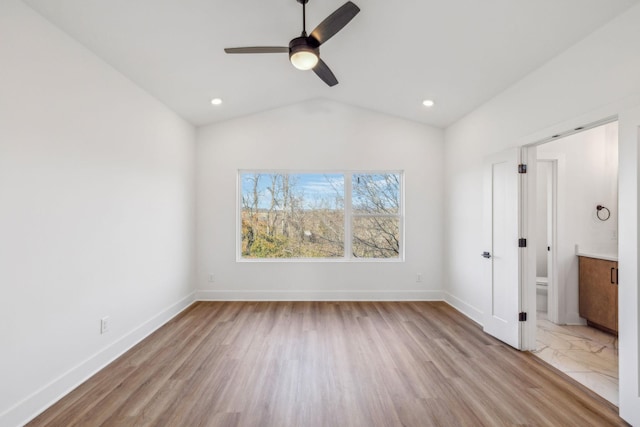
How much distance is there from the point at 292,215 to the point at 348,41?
2626 mm

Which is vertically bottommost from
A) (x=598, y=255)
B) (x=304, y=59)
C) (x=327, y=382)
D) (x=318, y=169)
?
(x=327, y=382)

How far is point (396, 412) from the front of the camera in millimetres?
1984

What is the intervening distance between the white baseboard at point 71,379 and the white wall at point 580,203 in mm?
4919

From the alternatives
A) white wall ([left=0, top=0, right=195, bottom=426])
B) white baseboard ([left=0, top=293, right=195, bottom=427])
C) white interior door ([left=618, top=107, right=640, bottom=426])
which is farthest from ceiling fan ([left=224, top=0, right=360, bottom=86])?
white baseboard ([left=0, top=293, right=195, bottom=427])

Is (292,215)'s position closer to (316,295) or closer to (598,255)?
(316,295)

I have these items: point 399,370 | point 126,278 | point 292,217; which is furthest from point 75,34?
point 399,370

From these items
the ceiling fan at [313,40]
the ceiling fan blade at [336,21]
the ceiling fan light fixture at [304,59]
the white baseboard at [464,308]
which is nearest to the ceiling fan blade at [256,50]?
the ceiling fan at [313,40]

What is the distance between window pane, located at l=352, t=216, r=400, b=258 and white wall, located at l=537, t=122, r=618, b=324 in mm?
2058

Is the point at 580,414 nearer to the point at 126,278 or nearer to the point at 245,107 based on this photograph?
the point at 126,278

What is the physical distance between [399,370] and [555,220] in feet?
9.11

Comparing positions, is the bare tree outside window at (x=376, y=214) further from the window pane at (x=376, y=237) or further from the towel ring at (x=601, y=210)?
the towel ring at (x=601, y=210)

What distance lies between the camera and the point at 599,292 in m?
3.31

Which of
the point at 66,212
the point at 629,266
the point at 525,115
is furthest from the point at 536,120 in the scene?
the point at 66,212

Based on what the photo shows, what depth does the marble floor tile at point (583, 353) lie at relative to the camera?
92.3 inches
